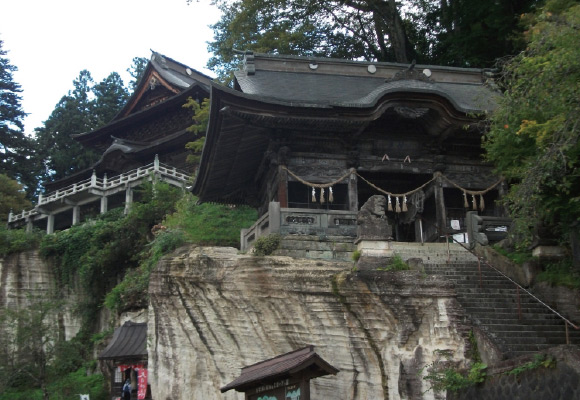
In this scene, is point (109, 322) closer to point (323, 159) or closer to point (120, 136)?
point (323, 159)

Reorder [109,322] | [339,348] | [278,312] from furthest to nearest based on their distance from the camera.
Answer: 1. [109,322]
2. [278,312]
3. [339,348]

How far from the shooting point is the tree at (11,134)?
39875mm

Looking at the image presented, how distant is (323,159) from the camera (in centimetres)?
1783

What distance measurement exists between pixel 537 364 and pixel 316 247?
253 inches

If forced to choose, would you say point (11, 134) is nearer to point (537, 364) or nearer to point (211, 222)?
point (211, 222)

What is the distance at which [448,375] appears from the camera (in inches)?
461

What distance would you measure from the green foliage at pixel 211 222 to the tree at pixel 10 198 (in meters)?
16.5

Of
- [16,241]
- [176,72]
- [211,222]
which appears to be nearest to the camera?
[211,222]

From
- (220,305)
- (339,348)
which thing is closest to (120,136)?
(220,305)

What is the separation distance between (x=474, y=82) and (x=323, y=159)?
22.5 feet

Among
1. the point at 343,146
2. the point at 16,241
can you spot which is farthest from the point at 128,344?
the point at 16,241

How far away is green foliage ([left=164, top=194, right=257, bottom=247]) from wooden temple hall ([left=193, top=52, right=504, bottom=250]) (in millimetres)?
834


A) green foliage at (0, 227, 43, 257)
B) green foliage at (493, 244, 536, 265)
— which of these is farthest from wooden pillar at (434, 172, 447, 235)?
green foliage at (0, 227, 43, 257)

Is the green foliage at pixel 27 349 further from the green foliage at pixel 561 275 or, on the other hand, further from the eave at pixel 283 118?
the green foliage at pixel 561 275
